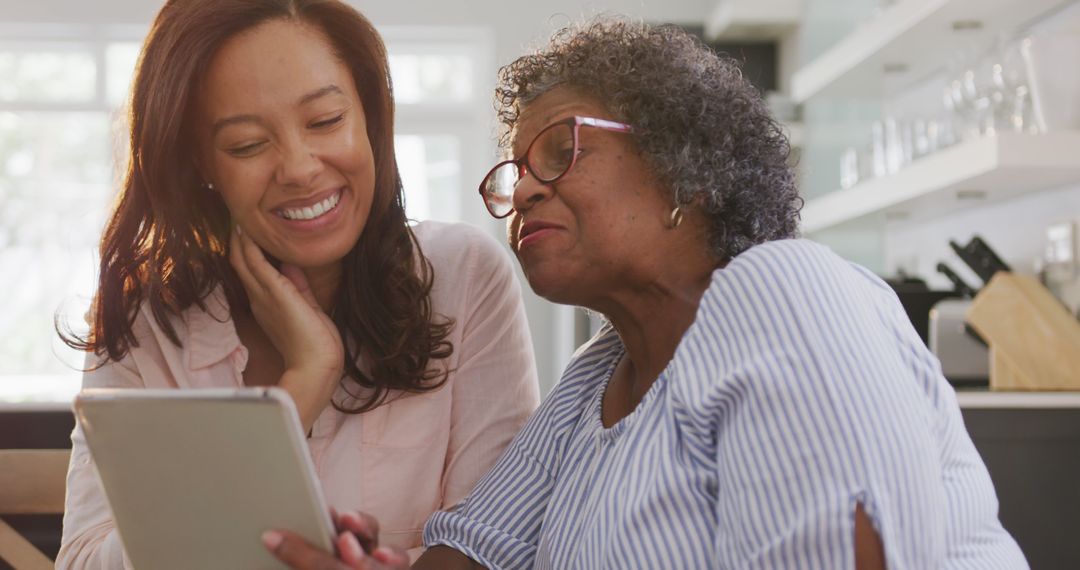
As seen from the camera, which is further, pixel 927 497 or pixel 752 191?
pixel 752 191

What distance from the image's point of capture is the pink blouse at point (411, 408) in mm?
1438

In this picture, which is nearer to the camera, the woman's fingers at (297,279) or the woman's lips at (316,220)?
Answer: the woman's lips at (316,220)

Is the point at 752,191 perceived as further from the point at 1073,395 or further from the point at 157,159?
the point at 1073,395


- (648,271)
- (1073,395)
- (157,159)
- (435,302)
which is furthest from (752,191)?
(1073,395)

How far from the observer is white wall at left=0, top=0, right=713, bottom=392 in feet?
19.3

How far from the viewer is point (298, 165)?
1.34 m

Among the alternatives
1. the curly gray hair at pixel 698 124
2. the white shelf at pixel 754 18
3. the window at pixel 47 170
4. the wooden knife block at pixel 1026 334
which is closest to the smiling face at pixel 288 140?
the curly gray hair at pixel 698 124

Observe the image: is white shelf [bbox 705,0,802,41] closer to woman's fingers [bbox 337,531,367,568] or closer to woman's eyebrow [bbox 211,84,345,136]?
woman's eyebrow [bbox 211,84,345,136]

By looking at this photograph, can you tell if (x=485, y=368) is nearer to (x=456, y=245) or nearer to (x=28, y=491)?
(x=456, y=245)

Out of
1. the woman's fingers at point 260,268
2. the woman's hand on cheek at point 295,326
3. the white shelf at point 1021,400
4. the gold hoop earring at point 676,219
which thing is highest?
the gold hoop earring at point 676,219

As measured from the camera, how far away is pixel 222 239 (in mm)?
1583

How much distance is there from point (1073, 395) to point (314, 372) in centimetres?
157

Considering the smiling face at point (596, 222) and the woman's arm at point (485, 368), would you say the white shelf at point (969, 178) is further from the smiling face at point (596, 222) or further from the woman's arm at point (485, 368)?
the smiling face at point (596, 222)

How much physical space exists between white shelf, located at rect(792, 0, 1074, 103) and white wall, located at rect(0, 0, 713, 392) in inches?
73.2
